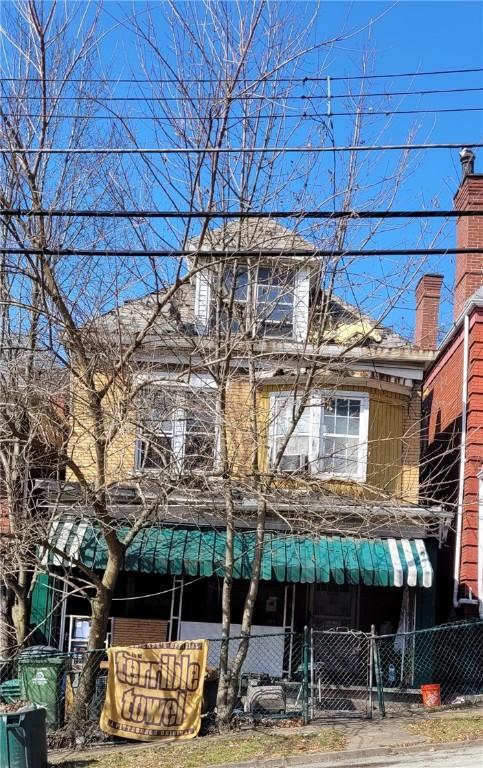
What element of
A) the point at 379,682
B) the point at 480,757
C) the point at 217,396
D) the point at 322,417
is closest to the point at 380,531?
the point at 322,417

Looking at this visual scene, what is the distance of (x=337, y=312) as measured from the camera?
582 inches

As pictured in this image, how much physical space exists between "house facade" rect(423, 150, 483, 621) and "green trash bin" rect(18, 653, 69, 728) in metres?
6.70

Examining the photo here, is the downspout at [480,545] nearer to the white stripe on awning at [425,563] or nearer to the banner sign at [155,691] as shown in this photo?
the white stripe on awning at [425,563]

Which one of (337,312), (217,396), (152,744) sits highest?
(337,312)

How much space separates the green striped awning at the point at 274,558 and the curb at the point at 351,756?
4.50 m

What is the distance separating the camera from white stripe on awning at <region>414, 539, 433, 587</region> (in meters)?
15.0

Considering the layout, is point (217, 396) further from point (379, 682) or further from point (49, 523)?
point (379, 682)

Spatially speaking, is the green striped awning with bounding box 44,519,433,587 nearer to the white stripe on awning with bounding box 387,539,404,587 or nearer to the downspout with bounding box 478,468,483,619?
the white stripe on awning with bounding box 387,539,404,587

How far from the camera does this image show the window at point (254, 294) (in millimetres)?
12891

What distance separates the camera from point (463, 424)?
17.0 metres

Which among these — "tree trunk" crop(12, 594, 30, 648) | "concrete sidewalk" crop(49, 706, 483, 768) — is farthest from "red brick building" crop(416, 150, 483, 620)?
"tree trunk" crop(12, 594, 30, 648)

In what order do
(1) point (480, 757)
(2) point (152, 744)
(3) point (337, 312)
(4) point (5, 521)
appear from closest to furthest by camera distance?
1. (1) point (480, 757)
2. (2) point (152, 744)
3. (3) point (337, 312)
4. (4) point (5, 521)

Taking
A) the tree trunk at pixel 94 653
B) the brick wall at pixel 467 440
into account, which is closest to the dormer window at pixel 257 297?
the brick wall at pixel 467 440

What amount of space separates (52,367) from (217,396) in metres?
2.61
